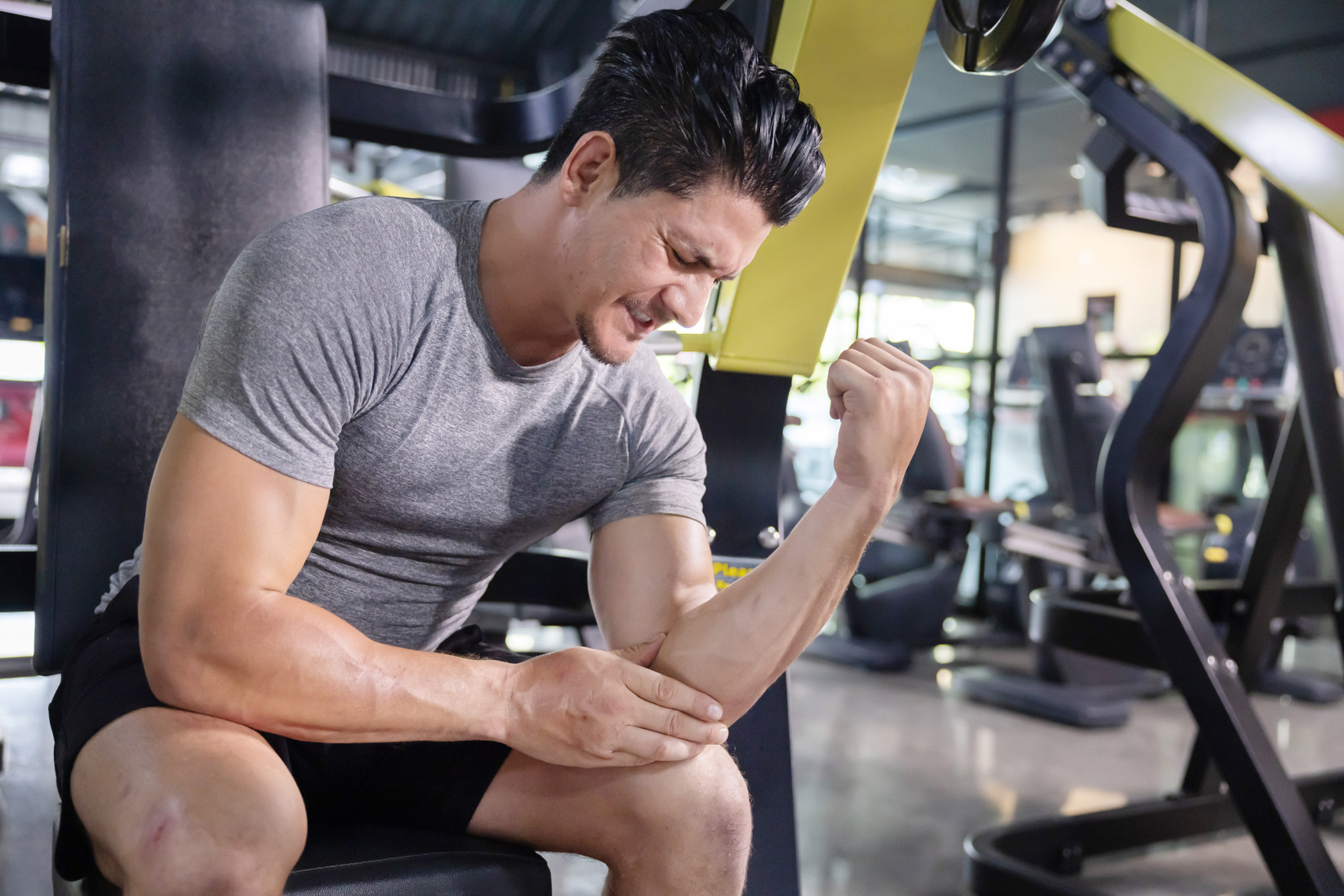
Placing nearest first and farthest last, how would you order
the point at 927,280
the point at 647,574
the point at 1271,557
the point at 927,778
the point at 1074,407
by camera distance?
the point at 647,574 → the point at 1271,557 → the point at 927,778 → the point at 1074,407 → the point at 927,280

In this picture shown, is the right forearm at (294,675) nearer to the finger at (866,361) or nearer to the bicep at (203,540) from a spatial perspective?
the bicep at (203,540)

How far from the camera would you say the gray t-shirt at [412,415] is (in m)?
0.85

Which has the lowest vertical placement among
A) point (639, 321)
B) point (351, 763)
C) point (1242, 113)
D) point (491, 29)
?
point (351, 763)

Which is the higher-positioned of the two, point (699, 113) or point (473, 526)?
point (699, 113)

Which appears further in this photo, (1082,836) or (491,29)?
(491,29)

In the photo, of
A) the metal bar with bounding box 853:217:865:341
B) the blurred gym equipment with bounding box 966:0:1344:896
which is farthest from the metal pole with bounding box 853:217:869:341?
the blurred gym equipment with bounding box 966:0:1344:896

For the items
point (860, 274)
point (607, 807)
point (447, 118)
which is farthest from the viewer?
point (860, 274)

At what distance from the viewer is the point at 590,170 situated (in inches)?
39.8

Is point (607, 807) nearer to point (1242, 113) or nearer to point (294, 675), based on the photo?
point (294, 675)

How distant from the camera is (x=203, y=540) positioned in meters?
0.80

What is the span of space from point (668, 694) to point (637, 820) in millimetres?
132

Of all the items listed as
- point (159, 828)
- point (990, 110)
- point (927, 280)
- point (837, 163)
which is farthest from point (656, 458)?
point (927, 280)

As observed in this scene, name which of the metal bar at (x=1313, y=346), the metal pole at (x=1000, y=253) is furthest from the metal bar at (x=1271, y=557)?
the metal pole at (x=1000, y=253)

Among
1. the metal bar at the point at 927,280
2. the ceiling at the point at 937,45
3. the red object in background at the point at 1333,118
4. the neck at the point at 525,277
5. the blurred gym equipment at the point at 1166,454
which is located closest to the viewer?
the neck at the point at 525,277
